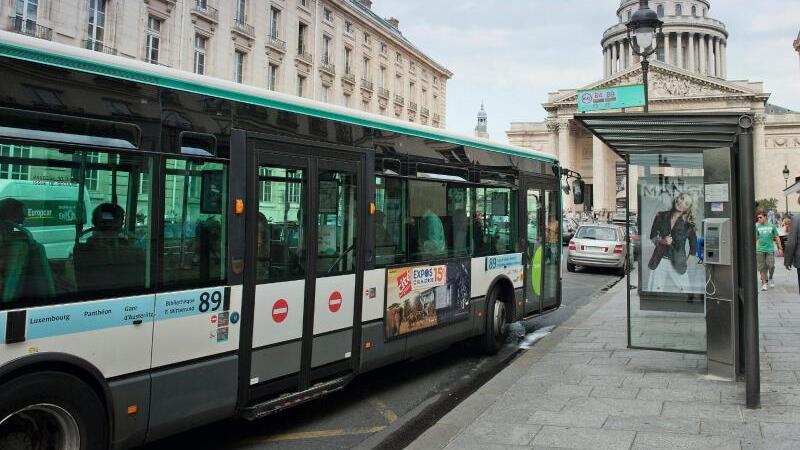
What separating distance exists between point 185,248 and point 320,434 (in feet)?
6.60

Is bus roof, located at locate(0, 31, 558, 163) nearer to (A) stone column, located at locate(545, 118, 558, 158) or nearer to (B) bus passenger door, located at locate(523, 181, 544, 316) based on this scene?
(B) bus passenger door, located at locate(523, 181, 544, 316)

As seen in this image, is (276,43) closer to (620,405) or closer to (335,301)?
(335,301)

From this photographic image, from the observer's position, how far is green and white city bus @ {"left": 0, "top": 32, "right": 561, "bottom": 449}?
3484mm

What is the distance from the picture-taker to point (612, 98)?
425 inches

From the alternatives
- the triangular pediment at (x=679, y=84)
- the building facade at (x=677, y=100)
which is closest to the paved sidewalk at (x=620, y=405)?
the building facade at (x=677, y=100)

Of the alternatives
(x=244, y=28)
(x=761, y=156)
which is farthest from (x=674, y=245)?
(x=761, y=156)

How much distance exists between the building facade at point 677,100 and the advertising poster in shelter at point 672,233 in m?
65.6

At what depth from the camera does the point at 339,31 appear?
4675 cm

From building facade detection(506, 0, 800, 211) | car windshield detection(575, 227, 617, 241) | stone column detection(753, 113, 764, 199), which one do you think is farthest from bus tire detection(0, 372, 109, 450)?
stone column detection(753, 113, 764, 199)

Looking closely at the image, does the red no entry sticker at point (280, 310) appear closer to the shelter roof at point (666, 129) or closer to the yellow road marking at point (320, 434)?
the yellow road marking at point (320, 434)

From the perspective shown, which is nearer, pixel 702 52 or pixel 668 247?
pixel 668 247

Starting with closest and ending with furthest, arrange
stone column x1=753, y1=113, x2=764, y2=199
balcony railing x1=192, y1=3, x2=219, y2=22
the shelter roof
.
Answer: the shelter roof, balcony railing x1=192, y1=3, x2=219, y2=22, stone column x1=753, y1=113, x2=764, y2=199

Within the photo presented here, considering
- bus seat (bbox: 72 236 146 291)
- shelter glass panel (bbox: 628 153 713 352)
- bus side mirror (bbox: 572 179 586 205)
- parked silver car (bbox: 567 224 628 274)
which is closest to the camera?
bus seat (bbox: 72 236 146 291)

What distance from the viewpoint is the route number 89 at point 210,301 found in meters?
4.32
